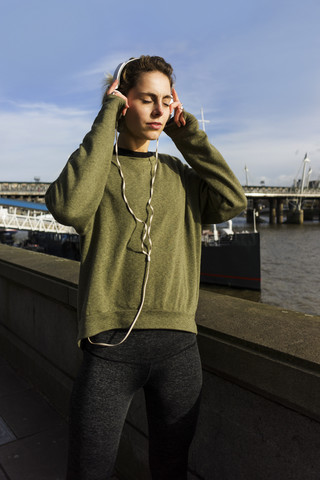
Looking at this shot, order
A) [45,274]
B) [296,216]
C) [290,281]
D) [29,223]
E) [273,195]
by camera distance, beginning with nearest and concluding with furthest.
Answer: [45,274], [290,281], [29,223], [296,216], [273,195]

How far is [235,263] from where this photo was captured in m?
24.8

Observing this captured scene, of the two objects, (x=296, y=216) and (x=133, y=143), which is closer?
(x=133, y=143)

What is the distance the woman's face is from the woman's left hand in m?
0.03

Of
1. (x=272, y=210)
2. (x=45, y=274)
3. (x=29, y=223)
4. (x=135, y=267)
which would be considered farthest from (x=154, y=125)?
(x=272, y=210)

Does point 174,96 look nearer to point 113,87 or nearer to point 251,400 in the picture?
point 113,87

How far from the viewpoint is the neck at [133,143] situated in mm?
1511

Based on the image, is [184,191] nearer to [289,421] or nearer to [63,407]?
[289,421]

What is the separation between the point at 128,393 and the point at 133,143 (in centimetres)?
90

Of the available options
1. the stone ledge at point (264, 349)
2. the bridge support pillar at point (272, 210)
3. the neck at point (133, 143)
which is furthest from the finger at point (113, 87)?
the bridge support pillar at point (272, 210)

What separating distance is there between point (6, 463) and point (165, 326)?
1657 millimetres

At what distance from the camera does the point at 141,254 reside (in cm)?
140

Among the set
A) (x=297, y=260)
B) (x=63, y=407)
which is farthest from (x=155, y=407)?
(x=297, y=260)

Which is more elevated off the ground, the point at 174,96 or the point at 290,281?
the point at 174,96

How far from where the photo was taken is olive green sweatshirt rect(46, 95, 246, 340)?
4.37ft
